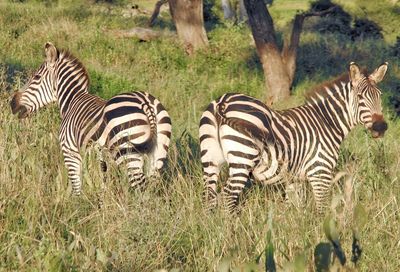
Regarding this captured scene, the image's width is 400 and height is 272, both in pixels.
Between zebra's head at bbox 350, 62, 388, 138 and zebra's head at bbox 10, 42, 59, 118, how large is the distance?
3099 mm

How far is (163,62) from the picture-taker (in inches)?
671

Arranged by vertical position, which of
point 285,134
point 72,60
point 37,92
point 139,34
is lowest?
point 139,34

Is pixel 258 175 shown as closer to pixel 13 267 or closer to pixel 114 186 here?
pixel 114 186

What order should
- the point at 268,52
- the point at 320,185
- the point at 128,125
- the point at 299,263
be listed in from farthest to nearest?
the point at 268,52, the point at 320,185, the point at 128,125, the point at 299,263

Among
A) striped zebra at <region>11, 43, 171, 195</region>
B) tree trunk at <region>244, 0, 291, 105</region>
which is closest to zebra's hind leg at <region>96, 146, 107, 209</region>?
striped zebra at <region>11, 43, 171, 195</region>

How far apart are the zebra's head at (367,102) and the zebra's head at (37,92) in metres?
3.10

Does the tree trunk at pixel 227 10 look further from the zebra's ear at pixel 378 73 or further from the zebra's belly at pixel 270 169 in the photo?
the zebra's belly at pixel 270 169

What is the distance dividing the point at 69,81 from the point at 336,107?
8.99 feet

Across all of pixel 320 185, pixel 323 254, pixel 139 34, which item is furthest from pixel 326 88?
pixel 139 34

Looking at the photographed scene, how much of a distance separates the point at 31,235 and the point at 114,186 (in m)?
1.38

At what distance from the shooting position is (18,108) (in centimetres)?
879

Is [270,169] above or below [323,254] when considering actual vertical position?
below

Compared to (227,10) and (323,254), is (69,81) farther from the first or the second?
(227,10)

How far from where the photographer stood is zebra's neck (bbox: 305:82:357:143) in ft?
26.5
